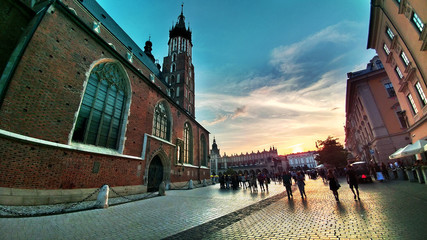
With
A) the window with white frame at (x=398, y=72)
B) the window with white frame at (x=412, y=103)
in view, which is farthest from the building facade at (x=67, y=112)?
the window with white frame at (x=398, y=72)

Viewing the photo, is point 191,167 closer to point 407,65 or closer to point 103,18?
point 103,18

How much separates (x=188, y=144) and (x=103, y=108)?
1542 centimetres

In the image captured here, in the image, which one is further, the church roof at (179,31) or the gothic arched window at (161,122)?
the church roof at (179,31)

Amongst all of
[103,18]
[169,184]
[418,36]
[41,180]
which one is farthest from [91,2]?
[418,36]

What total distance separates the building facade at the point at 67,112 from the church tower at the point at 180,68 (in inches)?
669

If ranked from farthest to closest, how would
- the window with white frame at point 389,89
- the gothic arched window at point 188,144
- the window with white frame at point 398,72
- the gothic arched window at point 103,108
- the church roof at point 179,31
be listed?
the church roof at point 179,31
the gothic arched window at point 188,144
the window with white frame at point 389,89
the window with white frame at point 398,72
the gothic arched window at point 103,108

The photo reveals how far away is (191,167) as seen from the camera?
24.5 metres

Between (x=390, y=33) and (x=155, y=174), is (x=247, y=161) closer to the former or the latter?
(x=155, y=174)

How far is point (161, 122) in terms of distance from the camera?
747 inches

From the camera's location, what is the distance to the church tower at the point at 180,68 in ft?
113

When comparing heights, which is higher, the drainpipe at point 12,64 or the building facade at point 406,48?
the building facade at point 406,48

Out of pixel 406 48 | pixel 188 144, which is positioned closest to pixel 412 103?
pixel 406 48

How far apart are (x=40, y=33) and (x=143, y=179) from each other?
11.5 meters

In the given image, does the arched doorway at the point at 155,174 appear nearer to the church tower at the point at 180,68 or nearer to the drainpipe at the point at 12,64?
the drainpipe at the point at 12,64
